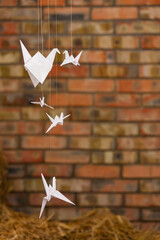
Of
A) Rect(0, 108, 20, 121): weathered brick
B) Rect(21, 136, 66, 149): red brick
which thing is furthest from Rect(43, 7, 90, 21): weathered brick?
Rect(21, 136, 66, 149): red brick

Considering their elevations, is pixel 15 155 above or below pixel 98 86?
below

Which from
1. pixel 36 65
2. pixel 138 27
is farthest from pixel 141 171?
pixel 36 65

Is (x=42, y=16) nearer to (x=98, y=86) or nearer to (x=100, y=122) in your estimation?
(x=98, y=86)

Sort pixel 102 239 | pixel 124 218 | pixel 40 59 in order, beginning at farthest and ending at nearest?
pixel 124 218
pixel 102 239
pixel 40 59

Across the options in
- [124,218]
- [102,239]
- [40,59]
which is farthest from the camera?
[124,218]

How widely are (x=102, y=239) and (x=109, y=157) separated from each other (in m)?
0.43

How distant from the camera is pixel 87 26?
1.80 meters

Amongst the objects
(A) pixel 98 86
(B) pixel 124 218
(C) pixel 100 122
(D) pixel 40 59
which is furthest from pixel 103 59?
(D) pixel 40 59

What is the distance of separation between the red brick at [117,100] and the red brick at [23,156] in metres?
Answer: 0.40

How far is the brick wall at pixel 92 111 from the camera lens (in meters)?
1.80

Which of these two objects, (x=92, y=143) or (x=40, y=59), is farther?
(x=92, y=143)

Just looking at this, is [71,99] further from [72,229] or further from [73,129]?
[72,229]

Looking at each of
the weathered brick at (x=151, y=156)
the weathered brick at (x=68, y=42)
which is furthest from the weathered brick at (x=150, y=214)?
the weathered brick at (x=68, y=42)

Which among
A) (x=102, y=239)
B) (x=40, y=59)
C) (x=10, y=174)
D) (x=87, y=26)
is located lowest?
(x=102, y=239)
